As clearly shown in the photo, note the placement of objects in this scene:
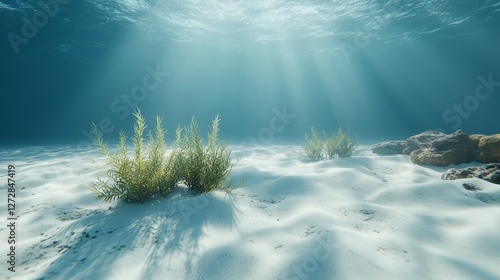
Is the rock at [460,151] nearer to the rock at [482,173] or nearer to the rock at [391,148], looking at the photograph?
the rock at [482,173]

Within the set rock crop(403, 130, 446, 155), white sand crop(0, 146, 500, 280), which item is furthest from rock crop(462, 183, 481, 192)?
rock crop(403, 130, 446, 155)

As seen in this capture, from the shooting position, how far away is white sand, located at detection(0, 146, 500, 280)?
231 centimetres

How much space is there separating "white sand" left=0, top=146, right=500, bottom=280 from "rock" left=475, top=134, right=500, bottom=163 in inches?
109

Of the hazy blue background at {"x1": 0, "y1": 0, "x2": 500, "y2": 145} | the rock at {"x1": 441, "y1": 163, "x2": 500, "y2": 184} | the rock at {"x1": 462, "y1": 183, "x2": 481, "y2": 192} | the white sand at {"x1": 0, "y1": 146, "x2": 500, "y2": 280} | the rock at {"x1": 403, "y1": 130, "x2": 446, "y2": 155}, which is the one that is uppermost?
the hazy blue background at {"x1": 0, "y1": 0, "x2": 500, "y2": 145}

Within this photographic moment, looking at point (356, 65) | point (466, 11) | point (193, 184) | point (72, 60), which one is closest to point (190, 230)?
point (193, 184)

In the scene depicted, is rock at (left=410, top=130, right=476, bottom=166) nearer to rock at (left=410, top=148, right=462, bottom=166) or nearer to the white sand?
rock at (left=410, top=148, right=462, bottom=166)

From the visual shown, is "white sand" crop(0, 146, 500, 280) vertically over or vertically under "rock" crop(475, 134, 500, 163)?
under

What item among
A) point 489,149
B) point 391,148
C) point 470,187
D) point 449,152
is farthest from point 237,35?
point 470,187

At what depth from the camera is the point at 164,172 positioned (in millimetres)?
4145

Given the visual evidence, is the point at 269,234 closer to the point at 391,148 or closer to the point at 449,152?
the point at 449,152

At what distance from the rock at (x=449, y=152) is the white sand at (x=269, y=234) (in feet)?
8.05

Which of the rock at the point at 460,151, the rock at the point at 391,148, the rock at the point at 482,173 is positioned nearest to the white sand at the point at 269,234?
the rock at the point at 482,173

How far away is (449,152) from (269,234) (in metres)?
5.83

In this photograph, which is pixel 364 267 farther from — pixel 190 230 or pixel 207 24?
pixel 207 24
